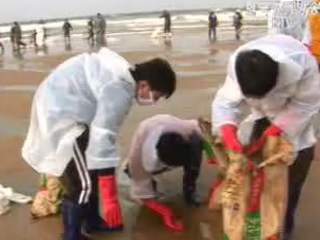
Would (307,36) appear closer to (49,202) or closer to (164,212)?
(164,212)

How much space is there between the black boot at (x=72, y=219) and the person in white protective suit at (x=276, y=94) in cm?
104

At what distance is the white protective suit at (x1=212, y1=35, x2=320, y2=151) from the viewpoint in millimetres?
3359

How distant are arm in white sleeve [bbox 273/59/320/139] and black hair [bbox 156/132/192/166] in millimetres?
1034

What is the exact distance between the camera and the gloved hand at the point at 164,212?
435 centimetres

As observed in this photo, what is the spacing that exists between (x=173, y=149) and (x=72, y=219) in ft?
2.90

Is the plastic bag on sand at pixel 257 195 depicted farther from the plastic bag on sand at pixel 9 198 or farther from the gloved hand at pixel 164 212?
the plastic bag on sand at pixel 9 198

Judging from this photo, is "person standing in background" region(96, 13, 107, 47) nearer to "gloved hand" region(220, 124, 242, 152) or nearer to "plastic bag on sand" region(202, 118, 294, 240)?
"gloved hand" region(220, 124, 242, 152)

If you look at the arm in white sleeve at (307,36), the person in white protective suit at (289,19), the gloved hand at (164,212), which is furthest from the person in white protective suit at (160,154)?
the arm in white sleeve at (307,36)

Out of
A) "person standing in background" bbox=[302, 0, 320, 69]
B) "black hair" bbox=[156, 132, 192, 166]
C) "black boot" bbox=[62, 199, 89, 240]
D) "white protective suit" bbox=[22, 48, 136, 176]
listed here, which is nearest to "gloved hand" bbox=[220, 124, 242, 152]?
"white protective suit" bbox=[22, 48, 136, 176]

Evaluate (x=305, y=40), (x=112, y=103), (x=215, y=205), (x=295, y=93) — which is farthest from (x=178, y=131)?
(x=305, y=40)

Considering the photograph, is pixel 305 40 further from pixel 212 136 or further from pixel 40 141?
pixel 40 141

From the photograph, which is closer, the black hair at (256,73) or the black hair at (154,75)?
the black hair at (256,73)

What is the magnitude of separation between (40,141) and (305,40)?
9.90 feet

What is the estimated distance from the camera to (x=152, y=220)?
177 inches
